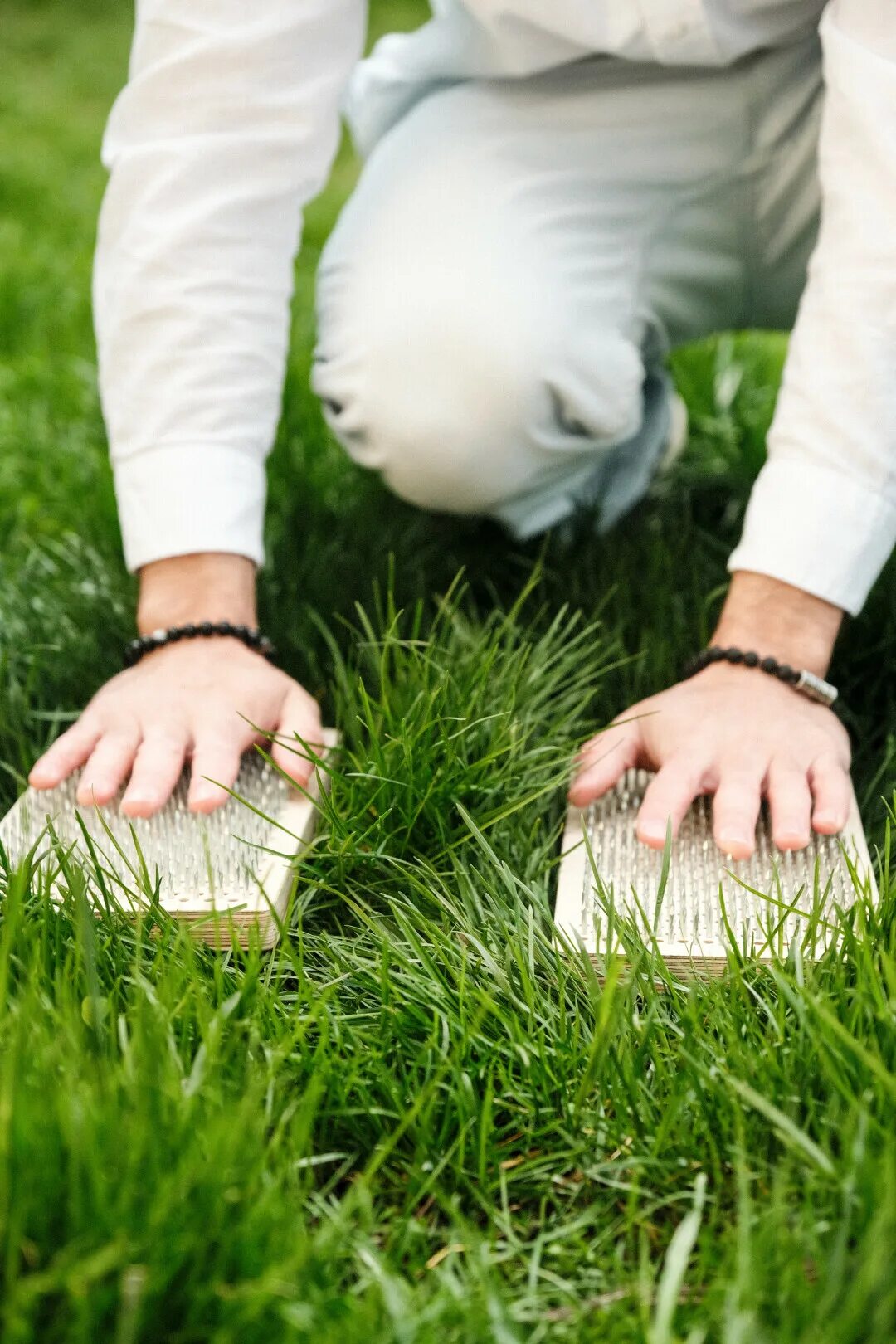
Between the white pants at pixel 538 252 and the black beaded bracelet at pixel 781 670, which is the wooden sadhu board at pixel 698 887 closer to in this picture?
the black beaded bracelet at pixel 781 670

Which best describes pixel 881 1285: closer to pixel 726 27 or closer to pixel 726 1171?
pixel 726 1171

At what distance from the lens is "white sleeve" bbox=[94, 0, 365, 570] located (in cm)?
133

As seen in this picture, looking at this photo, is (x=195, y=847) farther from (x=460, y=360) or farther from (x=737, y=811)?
(x=460, y=360)

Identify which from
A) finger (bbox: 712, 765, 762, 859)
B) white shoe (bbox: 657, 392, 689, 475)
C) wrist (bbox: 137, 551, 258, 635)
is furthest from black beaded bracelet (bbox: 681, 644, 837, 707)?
white shoe (bbox: 657, 392, 689, 475)

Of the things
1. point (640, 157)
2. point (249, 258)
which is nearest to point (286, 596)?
point (249, 258)

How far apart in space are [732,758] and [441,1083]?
382mm

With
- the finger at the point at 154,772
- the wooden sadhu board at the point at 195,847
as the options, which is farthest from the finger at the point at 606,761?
the finger at the point at 154,772

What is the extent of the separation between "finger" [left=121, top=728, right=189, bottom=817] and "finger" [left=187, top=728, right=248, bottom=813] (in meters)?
0.02

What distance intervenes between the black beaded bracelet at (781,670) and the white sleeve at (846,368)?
81 millimetres

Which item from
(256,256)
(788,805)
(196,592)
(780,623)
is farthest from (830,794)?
(256,256)

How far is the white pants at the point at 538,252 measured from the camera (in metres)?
1.45

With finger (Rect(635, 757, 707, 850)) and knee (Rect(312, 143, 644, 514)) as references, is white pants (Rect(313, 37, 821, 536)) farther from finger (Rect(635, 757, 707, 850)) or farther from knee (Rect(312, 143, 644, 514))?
finger (Rect(635, 757, 707, 850))

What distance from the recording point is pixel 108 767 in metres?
1.11

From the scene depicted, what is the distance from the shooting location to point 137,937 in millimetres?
888
